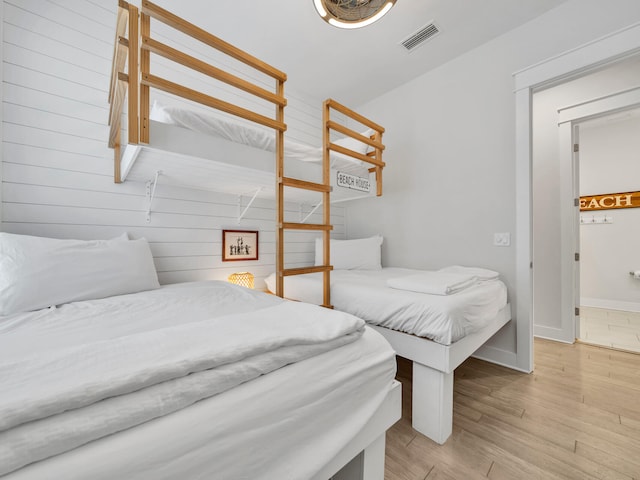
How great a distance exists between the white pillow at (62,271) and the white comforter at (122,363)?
141mm

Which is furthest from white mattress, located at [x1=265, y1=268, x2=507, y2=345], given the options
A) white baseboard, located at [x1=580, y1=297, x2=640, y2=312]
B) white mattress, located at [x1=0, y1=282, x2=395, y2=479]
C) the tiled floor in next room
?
white baseboard, located at [x1=580, y1=297, x2=640, y2=312]

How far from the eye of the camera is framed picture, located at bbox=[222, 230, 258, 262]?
2.33m

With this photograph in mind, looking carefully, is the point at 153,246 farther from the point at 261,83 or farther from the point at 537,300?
the point at 537,300

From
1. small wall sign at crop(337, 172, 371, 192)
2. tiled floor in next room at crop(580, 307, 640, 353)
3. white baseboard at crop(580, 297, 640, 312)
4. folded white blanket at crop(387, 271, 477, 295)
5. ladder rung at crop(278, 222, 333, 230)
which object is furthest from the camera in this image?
white baseboard at crop(580, 297, 640, 312)

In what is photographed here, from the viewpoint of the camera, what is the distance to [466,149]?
2.43 m

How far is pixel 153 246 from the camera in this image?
77.4 inches

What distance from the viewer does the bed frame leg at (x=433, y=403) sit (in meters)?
1.32

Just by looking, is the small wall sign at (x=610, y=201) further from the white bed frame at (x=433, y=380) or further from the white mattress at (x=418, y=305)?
the white bed frame at (x=433, y=380)

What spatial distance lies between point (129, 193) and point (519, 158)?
2.89 meters

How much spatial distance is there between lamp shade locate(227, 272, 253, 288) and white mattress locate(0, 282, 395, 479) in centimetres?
116

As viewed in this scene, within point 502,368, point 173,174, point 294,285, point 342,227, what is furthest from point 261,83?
point 502,368

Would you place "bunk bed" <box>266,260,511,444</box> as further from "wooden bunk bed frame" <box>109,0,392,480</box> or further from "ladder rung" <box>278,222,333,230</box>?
"ladder rung" <box>278,222,333,230</box>

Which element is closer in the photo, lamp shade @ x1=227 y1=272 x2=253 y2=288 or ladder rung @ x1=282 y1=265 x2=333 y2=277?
ladder rung @ x1=282 y1=265 x2=333 y2=277

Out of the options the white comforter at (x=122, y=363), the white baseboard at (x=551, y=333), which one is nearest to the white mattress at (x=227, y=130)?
the white comforter at (x=122, y=363)
